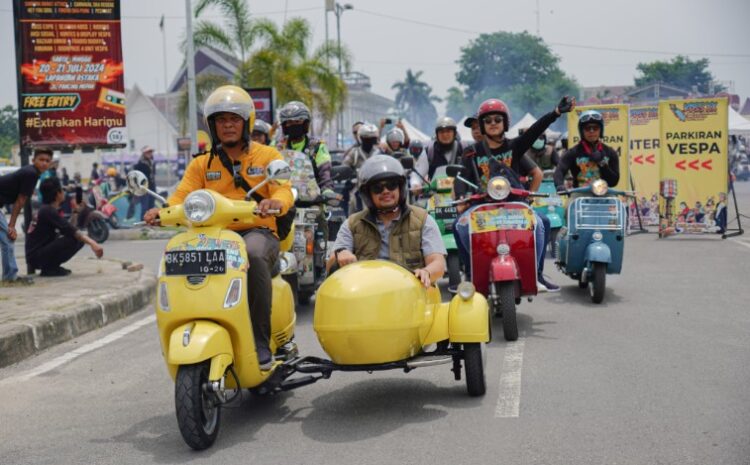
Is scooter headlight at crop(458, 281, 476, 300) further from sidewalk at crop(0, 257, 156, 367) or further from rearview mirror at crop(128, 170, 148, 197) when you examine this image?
sidewalk at crop(0, 257, 156, 367)

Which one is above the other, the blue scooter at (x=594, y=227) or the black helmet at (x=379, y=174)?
the black helmet at (x=379, y=174)

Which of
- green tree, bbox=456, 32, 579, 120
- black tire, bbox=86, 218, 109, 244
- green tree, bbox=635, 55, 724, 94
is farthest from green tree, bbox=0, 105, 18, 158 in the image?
black tire, bbox=86, 218, 109, 244

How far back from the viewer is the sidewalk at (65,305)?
342 inches

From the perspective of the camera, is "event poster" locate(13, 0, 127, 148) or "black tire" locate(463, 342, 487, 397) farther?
"event poster" locate(13, 0, 127, 148)

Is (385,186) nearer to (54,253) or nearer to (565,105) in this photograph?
(565,105)

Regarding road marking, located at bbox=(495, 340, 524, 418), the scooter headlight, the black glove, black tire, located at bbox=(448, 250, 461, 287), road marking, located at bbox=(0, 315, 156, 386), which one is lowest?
road marking, located at bbox=(0, 315, 156, 386)

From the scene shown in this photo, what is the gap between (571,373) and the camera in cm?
681

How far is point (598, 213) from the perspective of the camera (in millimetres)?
10336

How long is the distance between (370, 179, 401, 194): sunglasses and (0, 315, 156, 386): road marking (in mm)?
3204

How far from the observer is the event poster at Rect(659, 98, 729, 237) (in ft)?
58.3

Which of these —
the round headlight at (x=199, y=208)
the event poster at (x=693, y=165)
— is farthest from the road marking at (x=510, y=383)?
the event poster at (x=693, y=165)

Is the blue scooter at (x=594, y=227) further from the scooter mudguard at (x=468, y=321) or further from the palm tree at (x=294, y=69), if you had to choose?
the palm tree at (x=294, y=69)

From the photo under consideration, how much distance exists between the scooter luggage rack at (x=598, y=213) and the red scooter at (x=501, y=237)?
6.15 feet

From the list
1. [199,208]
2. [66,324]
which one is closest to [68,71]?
[66,324]
